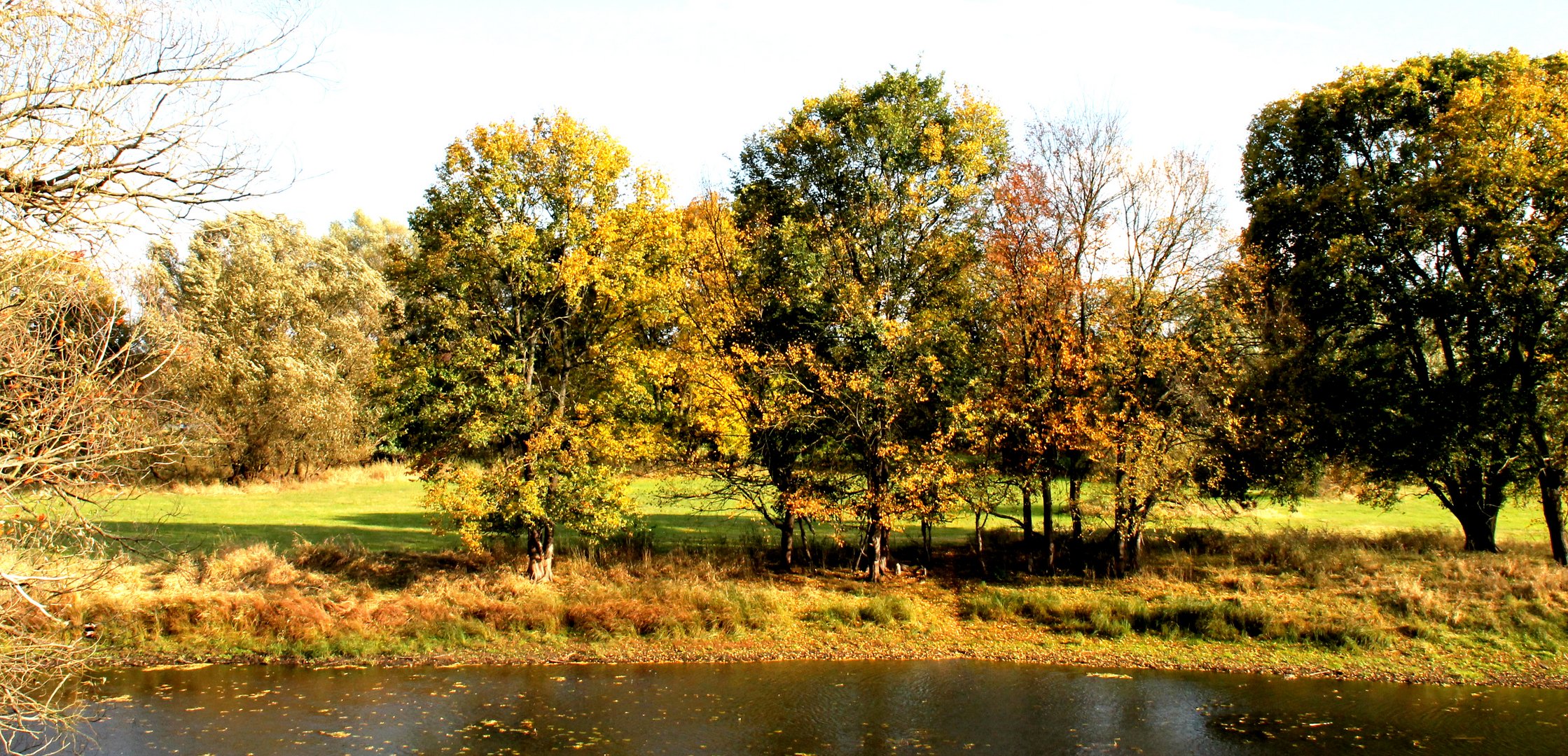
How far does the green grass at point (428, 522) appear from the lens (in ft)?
93.0

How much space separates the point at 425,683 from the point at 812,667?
777 centimetres

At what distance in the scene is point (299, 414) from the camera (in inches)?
1650

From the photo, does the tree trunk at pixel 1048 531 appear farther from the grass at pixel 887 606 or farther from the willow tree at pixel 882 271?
the willow tree at pixel 882 271

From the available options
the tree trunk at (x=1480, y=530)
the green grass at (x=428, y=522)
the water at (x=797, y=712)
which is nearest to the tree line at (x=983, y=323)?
the tree trunk at (x=1480, y=530)

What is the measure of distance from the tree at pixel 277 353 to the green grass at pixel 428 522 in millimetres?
2671

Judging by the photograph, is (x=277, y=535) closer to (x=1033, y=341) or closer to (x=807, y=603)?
(x=807, y=603)

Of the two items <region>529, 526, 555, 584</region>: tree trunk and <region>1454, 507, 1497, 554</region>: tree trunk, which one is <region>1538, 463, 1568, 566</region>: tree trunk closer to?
<region>1454, 507, 1497, 554</region>: tree trunk

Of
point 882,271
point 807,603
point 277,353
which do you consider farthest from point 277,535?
point 882,271

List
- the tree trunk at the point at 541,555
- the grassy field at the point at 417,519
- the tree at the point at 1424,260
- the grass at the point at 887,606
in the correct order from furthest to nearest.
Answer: the grassy field at the point at 417,519
the tree trunk at the point at 541,555
the tree at the point at 1424,260
the grass at the point at 887,606

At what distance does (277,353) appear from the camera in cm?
4175

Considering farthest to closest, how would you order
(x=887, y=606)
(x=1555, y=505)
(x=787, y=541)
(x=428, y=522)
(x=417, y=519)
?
(x=417, y=519), (x=428, y=522), (x=787, y=541), (x=887, y=606), (x=1555, y=505)

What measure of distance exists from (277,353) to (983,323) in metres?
31.0

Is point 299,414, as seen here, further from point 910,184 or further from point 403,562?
point 910,184

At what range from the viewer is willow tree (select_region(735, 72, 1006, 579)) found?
25.2 m
